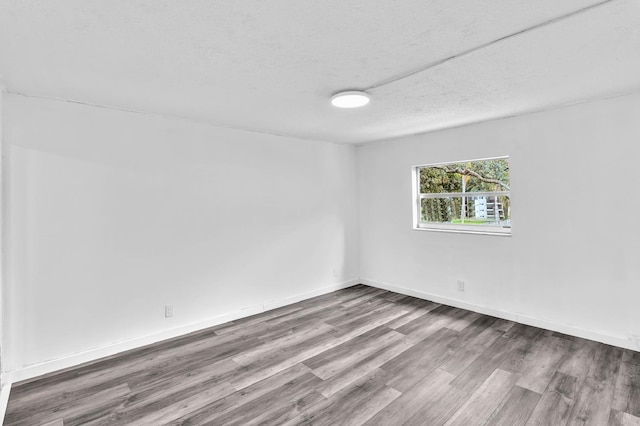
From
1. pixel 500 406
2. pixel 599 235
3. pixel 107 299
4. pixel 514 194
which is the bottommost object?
pixel 500 406

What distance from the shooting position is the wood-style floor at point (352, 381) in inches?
80.6

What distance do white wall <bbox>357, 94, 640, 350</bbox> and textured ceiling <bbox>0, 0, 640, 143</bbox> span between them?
0.44 metres

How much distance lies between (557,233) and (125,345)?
4447 mm

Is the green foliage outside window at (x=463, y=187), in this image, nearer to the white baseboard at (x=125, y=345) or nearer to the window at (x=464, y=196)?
the window at (x=464, y=196)

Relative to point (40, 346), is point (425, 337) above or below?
below

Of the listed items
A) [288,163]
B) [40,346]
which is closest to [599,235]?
[288,163]

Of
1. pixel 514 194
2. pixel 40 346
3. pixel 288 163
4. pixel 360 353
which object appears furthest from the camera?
pixel 288 163

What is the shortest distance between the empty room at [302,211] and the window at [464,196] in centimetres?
3

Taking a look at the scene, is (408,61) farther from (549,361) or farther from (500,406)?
(549,361)

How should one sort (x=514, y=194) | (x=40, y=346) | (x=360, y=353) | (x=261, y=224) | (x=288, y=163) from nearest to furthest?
(x=40, y=346) → (x=360, y=353) → (x=514, y=194) → (x=261, y=224) → (x=288, y=163)

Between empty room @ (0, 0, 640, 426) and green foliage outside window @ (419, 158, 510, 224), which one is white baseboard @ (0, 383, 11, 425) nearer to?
empty room @ (0, 0, 640, 426)

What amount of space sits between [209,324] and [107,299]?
106 cm

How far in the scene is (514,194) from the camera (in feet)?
11.4

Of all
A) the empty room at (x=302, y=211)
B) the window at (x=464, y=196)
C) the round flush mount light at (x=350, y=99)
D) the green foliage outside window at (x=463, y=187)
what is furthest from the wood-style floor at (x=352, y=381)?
the round flush mount light at (x=350, y=99)
